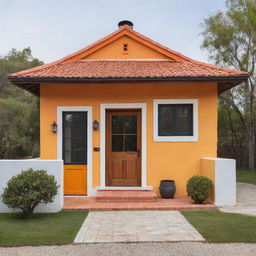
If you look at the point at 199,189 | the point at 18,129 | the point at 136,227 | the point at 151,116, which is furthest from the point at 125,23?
the point at 18,129

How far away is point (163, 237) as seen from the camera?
16.5ft

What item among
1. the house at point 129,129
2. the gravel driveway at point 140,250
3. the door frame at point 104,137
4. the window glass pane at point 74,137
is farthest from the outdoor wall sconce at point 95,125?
the gravel driveway at point 140,250

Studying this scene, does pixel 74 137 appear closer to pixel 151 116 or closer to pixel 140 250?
pixel 151 116

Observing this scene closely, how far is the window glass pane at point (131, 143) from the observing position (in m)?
8.84

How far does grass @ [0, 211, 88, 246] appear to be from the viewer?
485 cm

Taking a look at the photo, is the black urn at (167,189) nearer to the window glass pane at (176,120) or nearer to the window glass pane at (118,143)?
the window glass pane at (176,120)

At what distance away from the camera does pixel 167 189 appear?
26.5 ft

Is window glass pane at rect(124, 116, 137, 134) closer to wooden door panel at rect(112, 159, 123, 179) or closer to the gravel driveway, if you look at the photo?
wooden door panel at rect(112, 159, 123, 179)

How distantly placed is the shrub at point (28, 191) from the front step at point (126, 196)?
171 centimetres

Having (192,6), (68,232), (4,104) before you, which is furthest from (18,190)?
(4,104)

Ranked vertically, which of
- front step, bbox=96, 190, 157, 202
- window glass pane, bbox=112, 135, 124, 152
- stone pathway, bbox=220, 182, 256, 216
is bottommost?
stone pathway, bbox=220, 182, 256, 216

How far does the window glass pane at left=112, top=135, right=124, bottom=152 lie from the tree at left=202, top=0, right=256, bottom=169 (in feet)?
37.1

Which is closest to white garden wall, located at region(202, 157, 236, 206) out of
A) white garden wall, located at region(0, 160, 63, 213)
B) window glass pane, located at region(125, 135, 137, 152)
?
window glass pane, located at region(125, 135, 137, 152)

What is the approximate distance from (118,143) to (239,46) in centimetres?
1238
